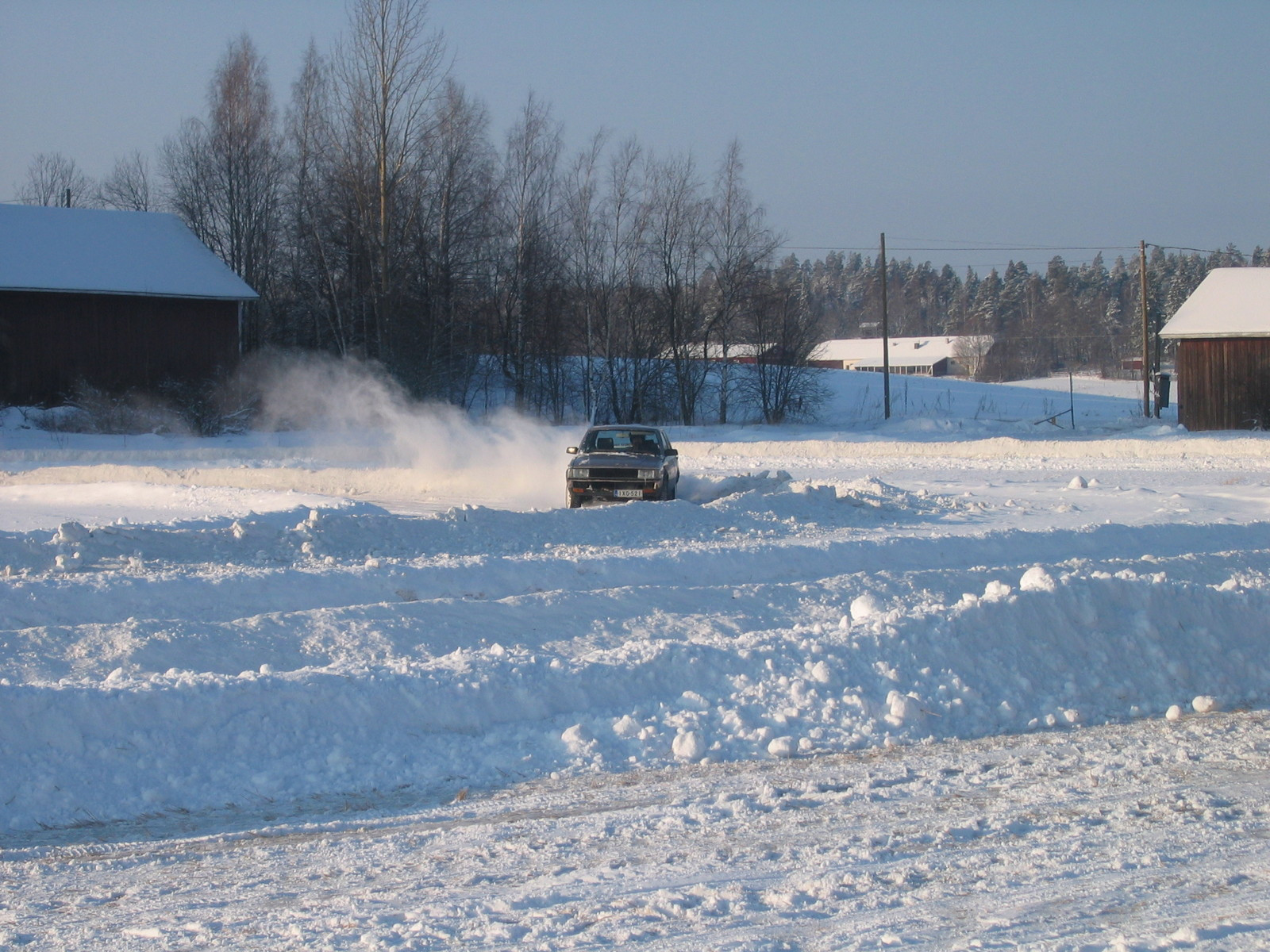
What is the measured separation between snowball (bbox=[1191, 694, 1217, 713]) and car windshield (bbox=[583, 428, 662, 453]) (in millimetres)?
12899

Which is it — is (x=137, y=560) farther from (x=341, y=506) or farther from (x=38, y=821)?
(x=38, y=821)

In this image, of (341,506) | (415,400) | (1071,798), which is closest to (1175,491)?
(341,506)

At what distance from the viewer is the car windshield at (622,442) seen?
20734 millimetres

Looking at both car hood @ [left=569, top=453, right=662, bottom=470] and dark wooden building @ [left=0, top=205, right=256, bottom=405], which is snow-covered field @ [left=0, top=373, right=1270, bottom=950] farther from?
dark wooden building @ [left=0, top=205, right=256, bottom=405]

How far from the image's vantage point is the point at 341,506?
20.8 metres

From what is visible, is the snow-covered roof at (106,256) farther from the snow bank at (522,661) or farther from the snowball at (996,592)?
the snowball at (996,592)

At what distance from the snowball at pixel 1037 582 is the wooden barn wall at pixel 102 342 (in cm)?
3891

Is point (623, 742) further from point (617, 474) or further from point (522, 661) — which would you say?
point (617, 474)

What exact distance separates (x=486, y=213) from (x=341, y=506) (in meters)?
31.2

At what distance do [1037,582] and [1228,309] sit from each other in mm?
40296

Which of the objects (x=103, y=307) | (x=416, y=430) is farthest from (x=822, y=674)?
(x=103, y=307)

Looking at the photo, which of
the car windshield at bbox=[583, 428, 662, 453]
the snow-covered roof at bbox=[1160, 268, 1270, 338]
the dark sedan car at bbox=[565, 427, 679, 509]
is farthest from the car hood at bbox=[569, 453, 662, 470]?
the snow-covered roof at bbox=[1160, 268, 1270, 338]

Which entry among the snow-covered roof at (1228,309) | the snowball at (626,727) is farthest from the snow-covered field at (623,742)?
the snow-covered roof at (1228,309)

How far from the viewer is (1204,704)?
863 cm
